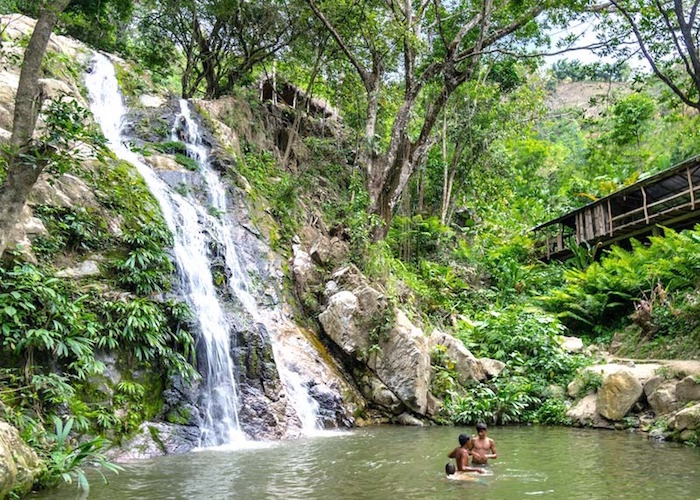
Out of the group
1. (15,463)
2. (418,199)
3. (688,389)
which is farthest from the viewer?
(418,199)

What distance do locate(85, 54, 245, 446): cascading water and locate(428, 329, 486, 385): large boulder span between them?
536 centimetres

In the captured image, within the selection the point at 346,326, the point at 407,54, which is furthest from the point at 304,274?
the point at 407,54

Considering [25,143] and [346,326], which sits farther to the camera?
[346,326]

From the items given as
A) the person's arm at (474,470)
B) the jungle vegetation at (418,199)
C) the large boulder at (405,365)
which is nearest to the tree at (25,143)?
the jungle vegetation at (418,199)

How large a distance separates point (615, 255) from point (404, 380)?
32.0 feet

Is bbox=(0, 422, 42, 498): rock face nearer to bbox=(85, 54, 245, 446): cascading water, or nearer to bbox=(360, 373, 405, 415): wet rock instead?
bbox=(85, 54, 245, 446): cascading water

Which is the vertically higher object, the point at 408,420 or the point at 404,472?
the point at 404,472

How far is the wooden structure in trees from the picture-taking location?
16.7m

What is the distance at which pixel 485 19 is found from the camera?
14047 mm

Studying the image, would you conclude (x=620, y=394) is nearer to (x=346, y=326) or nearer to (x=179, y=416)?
(x=346, y=326)

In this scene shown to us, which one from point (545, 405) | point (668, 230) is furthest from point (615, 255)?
point (545, 405)

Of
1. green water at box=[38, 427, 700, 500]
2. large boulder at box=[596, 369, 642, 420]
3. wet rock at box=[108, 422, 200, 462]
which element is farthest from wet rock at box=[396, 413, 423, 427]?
wet rock at box=[108, 422, 200, 462]

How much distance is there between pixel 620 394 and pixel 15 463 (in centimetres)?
1011

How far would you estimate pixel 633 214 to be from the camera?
1861cm
